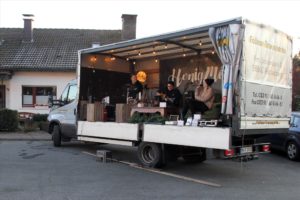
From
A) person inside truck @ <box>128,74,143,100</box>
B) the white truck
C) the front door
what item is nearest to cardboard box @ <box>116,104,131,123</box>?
the white truck

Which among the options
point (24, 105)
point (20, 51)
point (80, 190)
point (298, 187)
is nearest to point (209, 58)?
point (298, 187)

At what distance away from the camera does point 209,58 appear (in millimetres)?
12945

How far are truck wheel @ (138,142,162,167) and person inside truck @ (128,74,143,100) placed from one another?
3691mm

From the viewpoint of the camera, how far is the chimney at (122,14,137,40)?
94.7ft

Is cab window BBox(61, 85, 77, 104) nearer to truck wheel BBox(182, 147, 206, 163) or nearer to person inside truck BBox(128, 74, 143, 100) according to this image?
person inside truck BBox(128, 74, 143, 100)

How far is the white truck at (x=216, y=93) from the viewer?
857 cm

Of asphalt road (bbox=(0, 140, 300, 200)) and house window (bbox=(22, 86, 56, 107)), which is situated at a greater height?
house window (bbox=(22, 86, 56, 107))

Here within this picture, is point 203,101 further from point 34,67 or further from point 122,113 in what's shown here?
point 34,67

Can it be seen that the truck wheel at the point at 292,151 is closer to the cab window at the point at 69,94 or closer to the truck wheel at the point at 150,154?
the truck wheel at the point at 150,154

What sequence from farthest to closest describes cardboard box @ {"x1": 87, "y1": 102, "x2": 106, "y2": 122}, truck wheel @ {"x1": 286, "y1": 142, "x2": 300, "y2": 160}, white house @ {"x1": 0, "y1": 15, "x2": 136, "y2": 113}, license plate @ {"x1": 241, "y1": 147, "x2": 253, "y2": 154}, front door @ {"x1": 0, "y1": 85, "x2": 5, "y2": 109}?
front door @ {"x1": 0, "y1": 85, "x2": 5, "y2": 109} < white house @ {"x1": 0, "y1": 15, "x2": 136, "y2": 113} < cardboard box @ {"x1": 87, "y1": 102, "x2": 106, "y2": 122} < truck wheel @ {"x1": 286, "y1": 142, "x2": 300, "y2": 160} < license plate @ {"x1": 241, "y1": 147, "x2": 253, "y2": 154}

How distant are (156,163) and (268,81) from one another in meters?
3.14

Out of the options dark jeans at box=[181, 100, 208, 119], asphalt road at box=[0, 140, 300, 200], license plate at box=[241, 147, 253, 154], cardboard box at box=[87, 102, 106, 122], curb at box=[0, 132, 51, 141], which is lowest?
curb at box=[0, 132, 51, 141]

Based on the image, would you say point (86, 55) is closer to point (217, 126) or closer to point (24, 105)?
point (217, 126)

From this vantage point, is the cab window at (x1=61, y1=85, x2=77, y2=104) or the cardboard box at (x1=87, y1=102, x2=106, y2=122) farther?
the cab window at (x1=61, y1=85, x2=77, y2=104)
